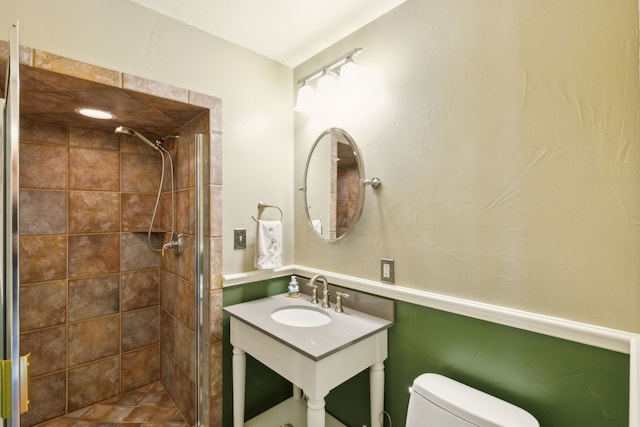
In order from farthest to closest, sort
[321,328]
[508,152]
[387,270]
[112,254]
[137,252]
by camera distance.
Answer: [137,252] < [112,254] < [387,270] < [321,328] < [508,152]

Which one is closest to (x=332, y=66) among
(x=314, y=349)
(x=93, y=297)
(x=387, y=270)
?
(x=387, y=270)

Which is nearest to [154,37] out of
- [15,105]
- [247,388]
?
[15,105]

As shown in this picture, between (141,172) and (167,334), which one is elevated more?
(141,172)

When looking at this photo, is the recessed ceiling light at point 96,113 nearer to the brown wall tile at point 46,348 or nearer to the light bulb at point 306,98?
the light bulb at point 306,98

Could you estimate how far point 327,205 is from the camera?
1.77 metres

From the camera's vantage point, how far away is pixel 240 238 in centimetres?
179

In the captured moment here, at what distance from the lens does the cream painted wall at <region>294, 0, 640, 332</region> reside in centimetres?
92

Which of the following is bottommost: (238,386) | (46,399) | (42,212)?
(46,399)

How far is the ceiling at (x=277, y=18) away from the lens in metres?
1.44

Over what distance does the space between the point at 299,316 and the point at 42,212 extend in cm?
171

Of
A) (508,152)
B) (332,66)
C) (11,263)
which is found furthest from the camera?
(332,66)

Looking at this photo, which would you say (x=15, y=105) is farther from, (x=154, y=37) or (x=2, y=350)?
(x=154, y=37)

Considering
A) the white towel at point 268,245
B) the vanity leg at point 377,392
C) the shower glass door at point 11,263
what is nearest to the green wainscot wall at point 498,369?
the vanity leg at point 377,392

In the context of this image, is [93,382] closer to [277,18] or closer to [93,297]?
[93,297]
